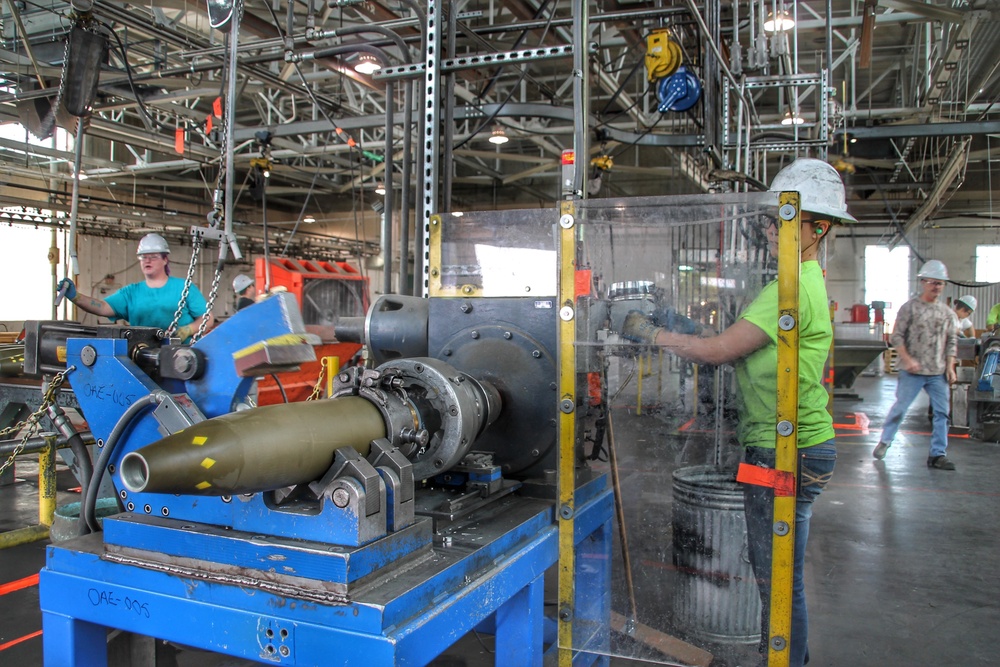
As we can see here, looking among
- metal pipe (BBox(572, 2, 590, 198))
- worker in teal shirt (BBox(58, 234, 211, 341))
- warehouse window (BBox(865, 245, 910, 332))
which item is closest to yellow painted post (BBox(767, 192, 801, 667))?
metal pipe (BBox(572, 2, 590, 198))

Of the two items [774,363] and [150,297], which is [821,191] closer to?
[774,363]

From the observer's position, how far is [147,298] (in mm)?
4230

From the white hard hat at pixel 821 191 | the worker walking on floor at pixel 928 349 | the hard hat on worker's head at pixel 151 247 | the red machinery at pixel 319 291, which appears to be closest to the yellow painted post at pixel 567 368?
the white hard hat at pixel 821 191

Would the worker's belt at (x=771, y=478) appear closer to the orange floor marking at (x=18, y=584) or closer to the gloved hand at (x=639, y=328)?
the gloved hand at (x=639, y=328)

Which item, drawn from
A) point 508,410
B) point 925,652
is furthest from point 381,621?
point 925,652

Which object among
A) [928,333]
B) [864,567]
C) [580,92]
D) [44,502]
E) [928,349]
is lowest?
[864,567]

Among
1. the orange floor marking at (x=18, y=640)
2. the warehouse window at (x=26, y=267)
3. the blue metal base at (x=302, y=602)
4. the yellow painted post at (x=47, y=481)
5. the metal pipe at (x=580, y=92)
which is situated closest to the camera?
the blue metal base at (x=302, y=602)

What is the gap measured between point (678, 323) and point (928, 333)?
521 cm

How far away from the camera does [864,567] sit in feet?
12.6

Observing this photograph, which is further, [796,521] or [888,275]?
[888,275]

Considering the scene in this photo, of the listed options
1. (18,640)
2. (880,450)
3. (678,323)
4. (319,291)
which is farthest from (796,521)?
(319,291)

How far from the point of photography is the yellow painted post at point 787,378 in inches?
65.1

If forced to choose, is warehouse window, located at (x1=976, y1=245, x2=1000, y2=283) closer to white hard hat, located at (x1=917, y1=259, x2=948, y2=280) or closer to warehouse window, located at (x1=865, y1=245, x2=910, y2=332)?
warehouse window, located at (x1=865, y1=245, x2=910, y2=332)

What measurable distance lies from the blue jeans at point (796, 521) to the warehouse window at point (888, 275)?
56.4 ft
